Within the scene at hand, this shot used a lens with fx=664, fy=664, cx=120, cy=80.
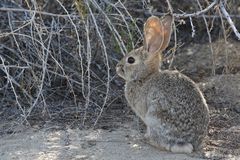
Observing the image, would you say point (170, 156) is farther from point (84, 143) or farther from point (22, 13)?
point (22, 13)

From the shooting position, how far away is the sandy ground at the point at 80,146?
493 cm

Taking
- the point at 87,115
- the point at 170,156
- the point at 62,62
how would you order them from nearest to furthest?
1. the point at 170,156
2. the point at 87,115
3. the point at 62,62

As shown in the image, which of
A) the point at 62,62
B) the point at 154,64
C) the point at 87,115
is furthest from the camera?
the point at 62,62

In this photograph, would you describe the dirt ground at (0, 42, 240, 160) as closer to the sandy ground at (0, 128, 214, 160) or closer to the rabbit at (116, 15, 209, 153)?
the sandy ground at (0, 128, 214, 160)

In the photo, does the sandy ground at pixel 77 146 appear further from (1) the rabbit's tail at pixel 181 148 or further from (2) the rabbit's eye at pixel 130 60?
(2) the rabbit's eye at pixel 130 60

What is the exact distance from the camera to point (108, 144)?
5180mm

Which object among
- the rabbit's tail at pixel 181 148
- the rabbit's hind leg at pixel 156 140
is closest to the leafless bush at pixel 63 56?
the rabbit's hind leg at pixel 156 140

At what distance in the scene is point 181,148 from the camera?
195 inches

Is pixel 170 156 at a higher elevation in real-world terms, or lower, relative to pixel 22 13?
lower

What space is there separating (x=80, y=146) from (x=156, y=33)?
110 centimetres

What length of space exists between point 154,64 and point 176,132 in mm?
695

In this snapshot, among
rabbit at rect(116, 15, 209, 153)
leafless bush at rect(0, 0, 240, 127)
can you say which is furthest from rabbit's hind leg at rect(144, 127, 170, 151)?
leafless bush at rect(0, 0, 240, 127)

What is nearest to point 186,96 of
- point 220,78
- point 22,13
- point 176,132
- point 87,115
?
point 176,132

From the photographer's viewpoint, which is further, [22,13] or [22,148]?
[22,13]
